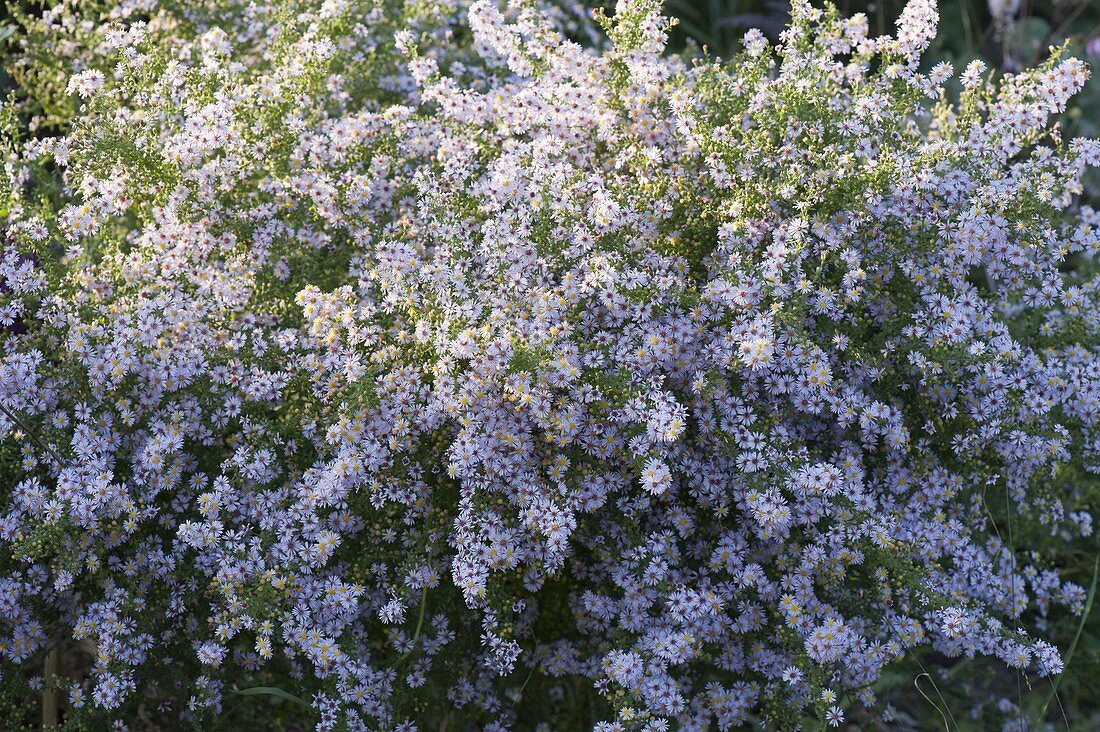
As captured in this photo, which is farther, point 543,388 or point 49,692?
point 49,692

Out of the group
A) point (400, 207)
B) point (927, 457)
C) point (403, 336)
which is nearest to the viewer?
point (403, 336)

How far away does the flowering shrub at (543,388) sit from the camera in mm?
2682

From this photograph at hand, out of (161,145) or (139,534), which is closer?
(139,534)

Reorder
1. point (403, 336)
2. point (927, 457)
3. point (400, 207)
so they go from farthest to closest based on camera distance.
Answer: point (400, 207) < point (927, 457) < point (403, 336)

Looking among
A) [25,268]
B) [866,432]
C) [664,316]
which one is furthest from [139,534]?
[866,432]

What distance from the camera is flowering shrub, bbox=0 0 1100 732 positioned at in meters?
2.68

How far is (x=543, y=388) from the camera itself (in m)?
2.66

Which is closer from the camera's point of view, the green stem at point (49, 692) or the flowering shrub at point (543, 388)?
the flowering shrub at point (543, 388)

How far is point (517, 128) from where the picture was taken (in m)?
3.14

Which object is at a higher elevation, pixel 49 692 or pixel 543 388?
pixel 543 388

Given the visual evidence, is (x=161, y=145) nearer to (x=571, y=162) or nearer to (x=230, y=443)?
(x=230, y=443)

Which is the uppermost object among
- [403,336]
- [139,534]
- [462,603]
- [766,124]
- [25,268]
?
[25,268]

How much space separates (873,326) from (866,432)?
32cm

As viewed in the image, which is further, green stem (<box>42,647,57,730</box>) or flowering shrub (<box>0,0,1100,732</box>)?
green stem (<box>42,647,57,730</box>)
